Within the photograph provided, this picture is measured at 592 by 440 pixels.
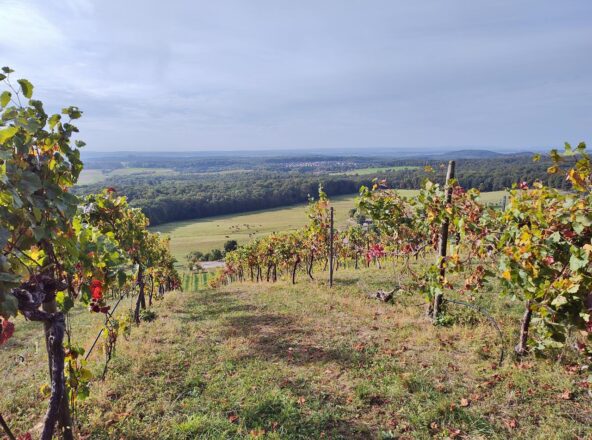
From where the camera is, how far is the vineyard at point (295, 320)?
2.85 meters

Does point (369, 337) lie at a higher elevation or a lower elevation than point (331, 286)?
higher

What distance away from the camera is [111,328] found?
6.77 meters

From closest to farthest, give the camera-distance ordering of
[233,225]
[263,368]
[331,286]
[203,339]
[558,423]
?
[558,423]
[263,368]
[203,339]
[331,286]
[233,225]

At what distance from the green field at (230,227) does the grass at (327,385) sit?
5774 cm

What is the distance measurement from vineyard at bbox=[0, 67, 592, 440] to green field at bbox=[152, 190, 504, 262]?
57.5 m

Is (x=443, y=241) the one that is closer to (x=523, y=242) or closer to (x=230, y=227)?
(x=523, y=242)

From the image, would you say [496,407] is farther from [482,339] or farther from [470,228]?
[470,228]

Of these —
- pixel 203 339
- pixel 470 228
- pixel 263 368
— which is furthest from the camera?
pixel 203 339

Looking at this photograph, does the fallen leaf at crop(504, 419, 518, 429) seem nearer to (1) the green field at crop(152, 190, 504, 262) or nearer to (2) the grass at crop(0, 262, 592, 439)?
(2) the grass at crop(0, 262, 592, 439)

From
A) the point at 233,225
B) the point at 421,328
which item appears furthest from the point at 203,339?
the point at 233,225

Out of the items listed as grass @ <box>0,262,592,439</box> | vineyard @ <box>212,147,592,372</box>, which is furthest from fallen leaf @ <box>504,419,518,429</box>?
vineyard @ <box>212,147,592,372</box>

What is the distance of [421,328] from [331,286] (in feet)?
20.7

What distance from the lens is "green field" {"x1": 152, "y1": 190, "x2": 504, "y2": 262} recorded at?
70125 mm

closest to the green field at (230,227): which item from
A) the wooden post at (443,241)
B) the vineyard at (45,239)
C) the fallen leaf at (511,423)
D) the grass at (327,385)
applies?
the grass at (327,385)
